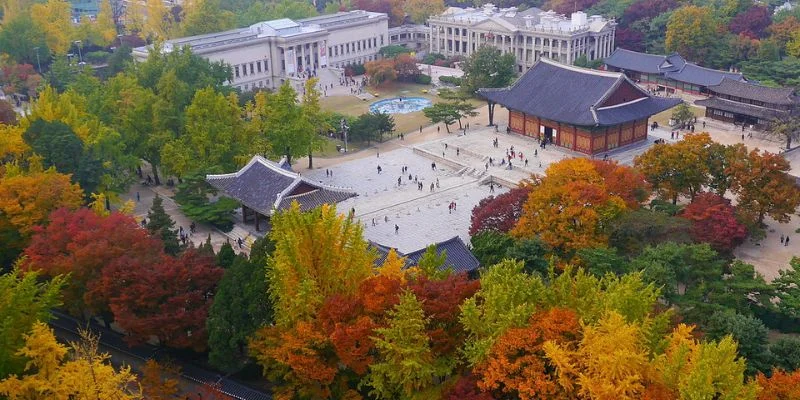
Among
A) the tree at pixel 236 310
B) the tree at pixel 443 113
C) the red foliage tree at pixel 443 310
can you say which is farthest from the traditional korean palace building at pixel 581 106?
the tree at pixel 236 310

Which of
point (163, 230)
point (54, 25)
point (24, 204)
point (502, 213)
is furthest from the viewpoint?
point (54, 25)

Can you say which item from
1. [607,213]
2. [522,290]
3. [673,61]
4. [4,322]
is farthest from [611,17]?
[4,322]

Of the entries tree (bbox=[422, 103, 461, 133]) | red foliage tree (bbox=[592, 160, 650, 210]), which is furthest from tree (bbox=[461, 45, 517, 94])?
red foliage tree (bbox=[592, 160, 650, 210])

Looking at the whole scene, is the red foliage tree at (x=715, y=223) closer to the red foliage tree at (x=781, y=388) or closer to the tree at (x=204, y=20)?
the red foliage tree at (x=781, y=388)

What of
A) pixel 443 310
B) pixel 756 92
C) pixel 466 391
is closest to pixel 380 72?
pixel 756 92

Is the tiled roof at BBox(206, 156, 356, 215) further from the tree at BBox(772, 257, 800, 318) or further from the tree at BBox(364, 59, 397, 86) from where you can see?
the tree at BBox(364, 59, 397, 86)

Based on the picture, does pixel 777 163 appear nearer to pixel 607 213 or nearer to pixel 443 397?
pixel 607 213

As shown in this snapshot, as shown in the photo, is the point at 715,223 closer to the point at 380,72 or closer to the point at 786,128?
the point at 786,128
